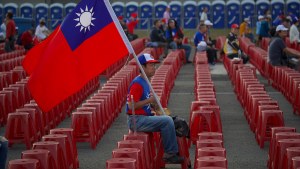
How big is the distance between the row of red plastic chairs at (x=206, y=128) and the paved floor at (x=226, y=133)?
40 cm

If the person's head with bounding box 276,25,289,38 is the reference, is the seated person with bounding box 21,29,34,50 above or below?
below

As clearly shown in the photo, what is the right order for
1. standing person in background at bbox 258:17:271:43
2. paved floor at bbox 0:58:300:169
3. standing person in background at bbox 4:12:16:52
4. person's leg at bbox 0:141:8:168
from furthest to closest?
standing person in background at bbox 258:17:271:43
standing person in background at bbox 4:12:16:52
paved floor at bbox 0:58:300:169
person's leg at bbox 0:141:8:168

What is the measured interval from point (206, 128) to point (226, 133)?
1.66 meters

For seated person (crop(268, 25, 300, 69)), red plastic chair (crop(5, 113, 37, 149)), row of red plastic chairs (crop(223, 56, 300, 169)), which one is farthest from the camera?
seated person (crop(268, 25, 300, 69))

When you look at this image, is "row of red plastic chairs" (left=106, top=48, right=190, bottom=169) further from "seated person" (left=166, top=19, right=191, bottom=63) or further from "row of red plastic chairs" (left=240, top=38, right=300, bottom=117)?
"seated person" (left=166, top=19, right=191, bottom=63)

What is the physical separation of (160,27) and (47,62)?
25.1m

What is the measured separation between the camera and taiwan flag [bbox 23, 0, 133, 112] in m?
10.8

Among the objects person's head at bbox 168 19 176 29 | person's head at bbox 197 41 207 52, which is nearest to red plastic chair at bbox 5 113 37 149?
person's head at bbox 197 41 207 52

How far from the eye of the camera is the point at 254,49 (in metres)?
32.1

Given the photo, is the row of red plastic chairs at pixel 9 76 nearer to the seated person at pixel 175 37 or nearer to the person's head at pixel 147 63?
the person's head at pixel 147 63

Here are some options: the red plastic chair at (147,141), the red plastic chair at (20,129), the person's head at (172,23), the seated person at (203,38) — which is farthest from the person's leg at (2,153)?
the person's head at (172,23)

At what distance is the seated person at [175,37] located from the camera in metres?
34.0

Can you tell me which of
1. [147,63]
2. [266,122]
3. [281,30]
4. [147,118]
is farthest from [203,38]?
[147,118]

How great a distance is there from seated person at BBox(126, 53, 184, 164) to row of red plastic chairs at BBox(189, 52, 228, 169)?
38 centimetres
